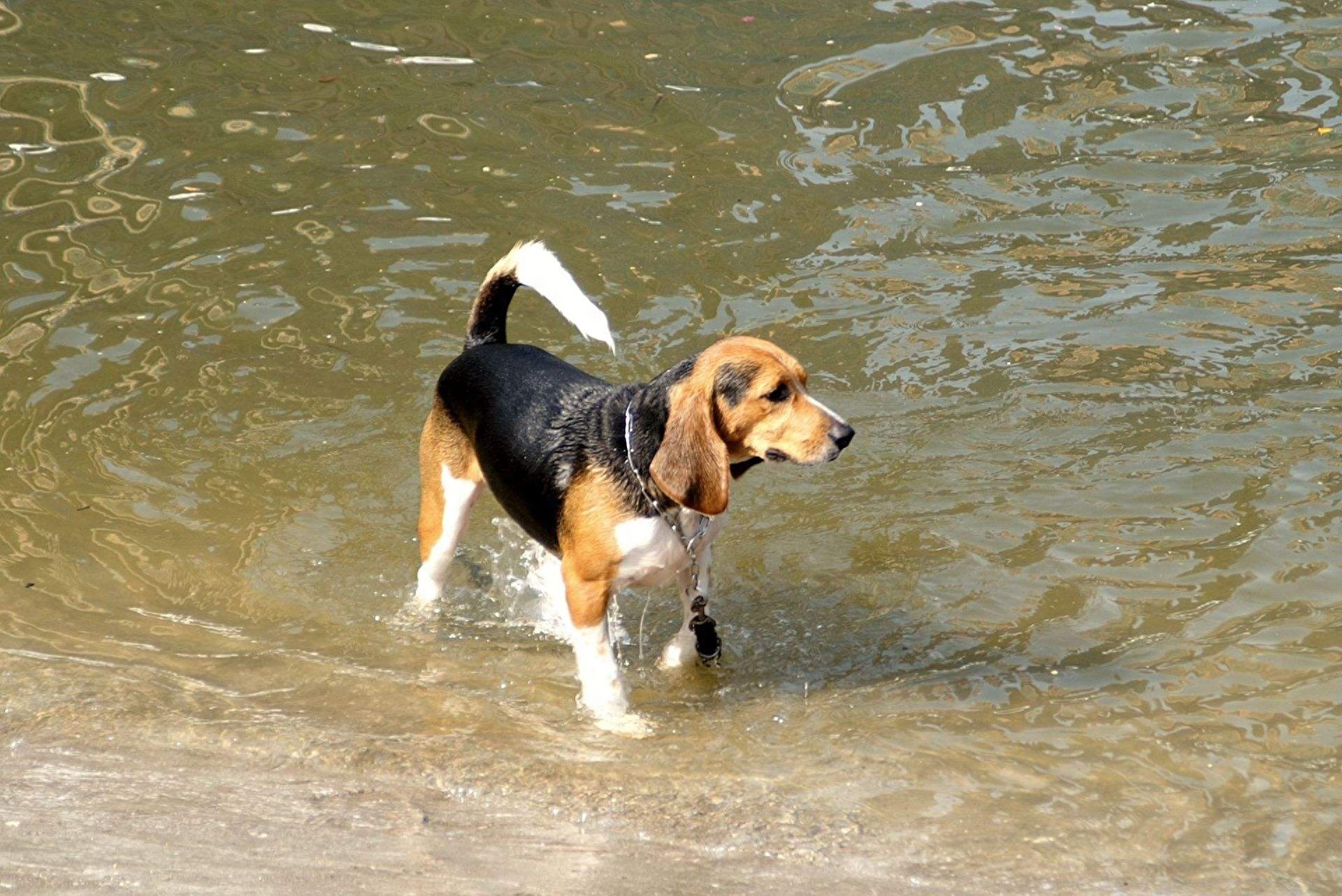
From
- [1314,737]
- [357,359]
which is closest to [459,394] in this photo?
[357,359]

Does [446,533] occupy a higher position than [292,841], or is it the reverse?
[292,841]

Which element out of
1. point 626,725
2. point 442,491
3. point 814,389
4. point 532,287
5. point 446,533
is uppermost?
point 532,287

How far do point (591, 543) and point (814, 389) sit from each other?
9.84 ft

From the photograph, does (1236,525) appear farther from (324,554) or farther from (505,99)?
(505,99)

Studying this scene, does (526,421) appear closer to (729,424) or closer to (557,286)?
(557,286)

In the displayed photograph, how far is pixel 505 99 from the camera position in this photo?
10.9 m

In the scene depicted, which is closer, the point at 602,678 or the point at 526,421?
the point at 602,678

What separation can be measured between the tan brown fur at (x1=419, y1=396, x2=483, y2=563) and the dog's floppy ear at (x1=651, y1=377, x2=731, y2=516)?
51.1 inches

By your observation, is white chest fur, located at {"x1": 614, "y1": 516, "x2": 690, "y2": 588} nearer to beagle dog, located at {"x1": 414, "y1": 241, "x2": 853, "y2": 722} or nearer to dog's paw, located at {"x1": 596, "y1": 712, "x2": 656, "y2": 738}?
beagle dog, located at {"x1": 414, "y1": 241, "x2": 853, "y2": 722}

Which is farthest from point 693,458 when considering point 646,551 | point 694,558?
point 694,558

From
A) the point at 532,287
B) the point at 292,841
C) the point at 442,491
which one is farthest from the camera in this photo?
the point at 442,491

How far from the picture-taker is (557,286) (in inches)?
214

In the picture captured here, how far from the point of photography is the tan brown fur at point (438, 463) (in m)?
5.92

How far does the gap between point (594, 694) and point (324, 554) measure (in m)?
1.89
